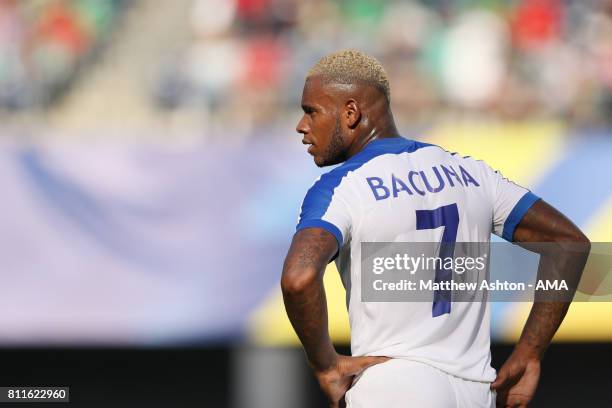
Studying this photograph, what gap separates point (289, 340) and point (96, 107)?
433 cm

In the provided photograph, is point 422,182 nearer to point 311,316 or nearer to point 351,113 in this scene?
point 351,113

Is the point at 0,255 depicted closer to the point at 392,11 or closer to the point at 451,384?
the point at 451,384

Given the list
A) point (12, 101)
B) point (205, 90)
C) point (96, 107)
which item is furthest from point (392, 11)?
point (12, 101)

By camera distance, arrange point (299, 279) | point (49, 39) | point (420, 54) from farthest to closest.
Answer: point (49, 39), point (420, 54), point (299, 279)

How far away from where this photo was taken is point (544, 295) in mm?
3260

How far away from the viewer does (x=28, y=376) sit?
662 cm

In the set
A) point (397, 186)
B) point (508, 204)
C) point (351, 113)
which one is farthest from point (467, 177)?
point (351, 113)

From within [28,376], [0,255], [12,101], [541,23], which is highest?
[541,23]

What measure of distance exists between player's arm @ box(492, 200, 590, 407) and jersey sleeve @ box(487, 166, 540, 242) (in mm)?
19

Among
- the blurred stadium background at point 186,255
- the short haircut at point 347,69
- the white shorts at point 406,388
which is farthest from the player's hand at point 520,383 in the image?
the blurred stadium background at point 186,255

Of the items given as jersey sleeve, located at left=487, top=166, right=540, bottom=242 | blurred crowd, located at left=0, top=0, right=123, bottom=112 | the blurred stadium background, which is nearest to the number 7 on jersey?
jersey sleeve, located at left=487, top=166, right=540, bottom=242

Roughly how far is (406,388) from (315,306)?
1.33ft

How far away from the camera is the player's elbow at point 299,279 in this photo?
2760 millimetres

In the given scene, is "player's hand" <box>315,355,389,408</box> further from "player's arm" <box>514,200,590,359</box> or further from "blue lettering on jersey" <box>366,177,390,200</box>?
"player's arm" <box>514,200,590,359</box>
